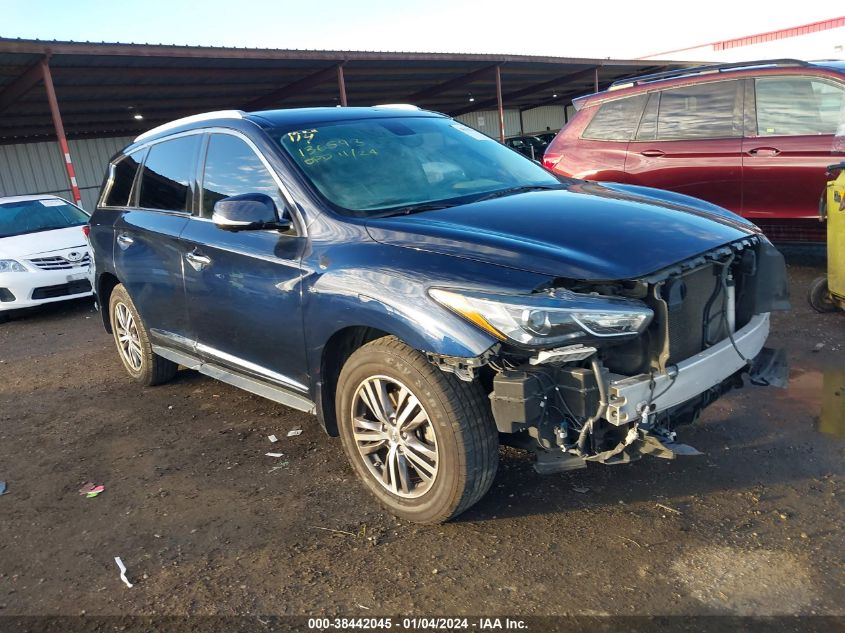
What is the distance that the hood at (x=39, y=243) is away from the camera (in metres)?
8.25

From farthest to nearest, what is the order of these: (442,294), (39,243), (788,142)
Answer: (39,243) < (788,142) < (442,294)

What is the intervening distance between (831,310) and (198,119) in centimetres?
491

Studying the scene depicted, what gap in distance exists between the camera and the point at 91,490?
12.1ft

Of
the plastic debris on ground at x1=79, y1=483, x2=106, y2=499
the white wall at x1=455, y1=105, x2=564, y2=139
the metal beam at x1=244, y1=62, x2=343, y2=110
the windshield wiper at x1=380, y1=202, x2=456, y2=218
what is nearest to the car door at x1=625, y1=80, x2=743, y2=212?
the windshield wiper at x1=380, y1=202, x2=456, y2=218

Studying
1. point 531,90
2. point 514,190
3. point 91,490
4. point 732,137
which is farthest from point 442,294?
point 531,90

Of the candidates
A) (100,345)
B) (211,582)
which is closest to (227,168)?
(211,582)

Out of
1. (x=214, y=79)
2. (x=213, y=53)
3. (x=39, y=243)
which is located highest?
(x=213, y=53)

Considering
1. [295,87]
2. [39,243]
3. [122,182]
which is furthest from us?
[295,87]

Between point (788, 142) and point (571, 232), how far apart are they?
171 inches

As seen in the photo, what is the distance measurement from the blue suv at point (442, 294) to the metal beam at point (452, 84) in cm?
1862

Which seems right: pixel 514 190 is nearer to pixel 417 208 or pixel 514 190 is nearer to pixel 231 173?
pixel 417 208

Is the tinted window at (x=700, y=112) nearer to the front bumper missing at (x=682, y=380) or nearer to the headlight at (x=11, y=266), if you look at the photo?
the front bumper missing at (x=682, y=380)

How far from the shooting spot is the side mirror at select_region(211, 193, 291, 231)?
3.21 m

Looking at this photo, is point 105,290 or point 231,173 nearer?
point 231,173
